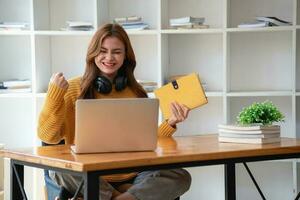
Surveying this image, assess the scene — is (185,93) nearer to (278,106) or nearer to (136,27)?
(136,27)

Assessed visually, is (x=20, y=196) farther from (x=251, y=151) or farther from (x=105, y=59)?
(x=251, y=151)

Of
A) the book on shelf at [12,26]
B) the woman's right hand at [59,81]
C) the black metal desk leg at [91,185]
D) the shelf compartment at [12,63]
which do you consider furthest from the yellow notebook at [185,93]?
the shelf compartment at [12,63]

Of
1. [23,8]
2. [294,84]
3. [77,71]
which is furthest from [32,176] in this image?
[294,84]

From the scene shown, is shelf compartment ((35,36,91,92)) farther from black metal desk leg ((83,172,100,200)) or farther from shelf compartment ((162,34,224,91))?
black metal desk leg ((83,172,100,200))

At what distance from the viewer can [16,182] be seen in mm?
2707

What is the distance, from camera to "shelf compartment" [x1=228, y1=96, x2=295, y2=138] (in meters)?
4.46

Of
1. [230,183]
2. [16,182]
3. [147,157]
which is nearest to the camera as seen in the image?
[147,157]

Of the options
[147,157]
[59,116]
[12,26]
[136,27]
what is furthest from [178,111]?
[12,26]

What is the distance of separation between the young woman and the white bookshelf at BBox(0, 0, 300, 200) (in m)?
1.12

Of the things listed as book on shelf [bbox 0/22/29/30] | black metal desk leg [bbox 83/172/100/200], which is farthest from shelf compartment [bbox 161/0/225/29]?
black metal desk leg [bbox 83/172/100/200]

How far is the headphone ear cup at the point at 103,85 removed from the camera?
10.0 ft

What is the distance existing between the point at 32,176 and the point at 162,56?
4.15 feet

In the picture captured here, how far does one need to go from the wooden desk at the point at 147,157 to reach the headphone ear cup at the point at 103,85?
0.39 metres

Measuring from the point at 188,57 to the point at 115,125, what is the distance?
2.17 m
